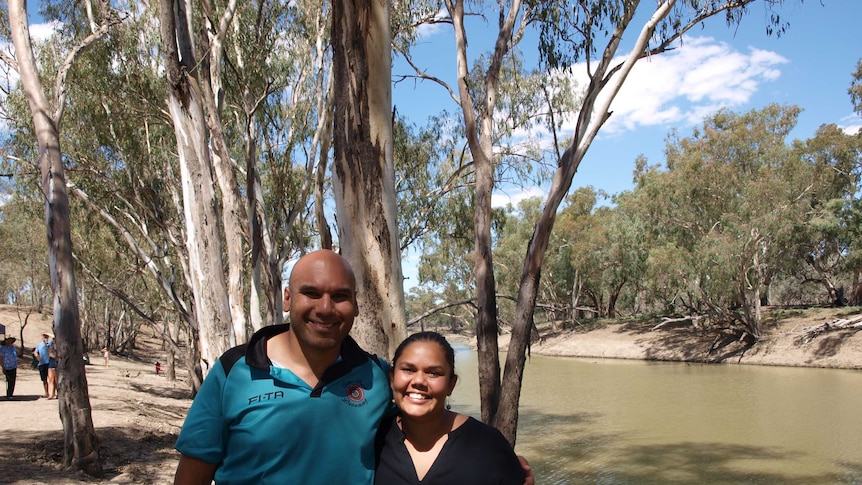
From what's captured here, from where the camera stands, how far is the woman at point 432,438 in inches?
49.6

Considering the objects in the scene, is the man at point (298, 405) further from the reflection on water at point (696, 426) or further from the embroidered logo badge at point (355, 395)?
the reflection on water at point (696, 426)

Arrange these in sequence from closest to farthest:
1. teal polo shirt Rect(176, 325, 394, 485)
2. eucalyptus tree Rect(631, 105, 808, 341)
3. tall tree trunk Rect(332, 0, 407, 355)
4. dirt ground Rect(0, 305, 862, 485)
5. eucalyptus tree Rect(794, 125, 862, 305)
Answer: teal polo shirt Rect(176, 325, 394, 485) → tall tree trunk Rect(332, 0, 407, 355) → dirt ground Rect(0, 305, 862, 485) → eucalyptus tree Rect(631, 105, 808, 341) → eucalyptus tree Rect(794, 125, 862, 305)

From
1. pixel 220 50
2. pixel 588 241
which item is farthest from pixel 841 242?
pixel 220 50

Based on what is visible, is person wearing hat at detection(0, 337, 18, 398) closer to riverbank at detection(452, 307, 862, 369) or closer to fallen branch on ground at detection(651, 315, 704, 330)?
riverbank at detection(452, 307, 862, 369)

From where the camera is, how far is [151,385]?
511 inches

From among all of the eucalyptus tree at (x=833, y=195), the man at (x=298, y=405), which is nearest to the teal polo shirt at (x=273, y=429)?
the man at (x=298, y=405)

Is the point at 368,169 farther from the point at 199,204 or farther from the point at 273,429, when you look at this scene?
the point at 199,204

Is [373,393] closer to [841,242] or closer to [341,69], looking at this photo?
[341,69]

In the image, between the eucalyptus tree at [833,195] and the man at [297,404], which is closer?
the man at [297,404]

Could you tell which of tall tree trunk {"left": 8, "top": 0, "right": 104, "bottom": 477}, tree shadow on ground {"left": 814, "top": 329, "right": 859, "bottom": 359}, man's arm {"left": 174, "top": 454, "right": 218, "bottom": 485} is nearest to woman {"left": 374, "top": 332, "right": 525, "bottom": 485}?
man's arm {"left": 174, "top": 454, "right": 218, "bottom": 485}

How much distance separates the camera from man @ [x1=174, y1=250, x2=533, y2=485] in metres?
1.17

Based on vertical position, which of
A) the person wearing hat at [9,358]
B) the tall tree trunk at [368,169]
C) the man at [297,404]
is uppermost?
the tall tree trunk at [368,169]

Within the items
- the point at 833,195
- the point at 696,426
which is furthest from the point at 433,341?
the point at 833,195

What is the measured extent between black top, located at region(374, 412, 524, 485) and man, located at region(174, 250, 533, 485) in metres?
0.04
